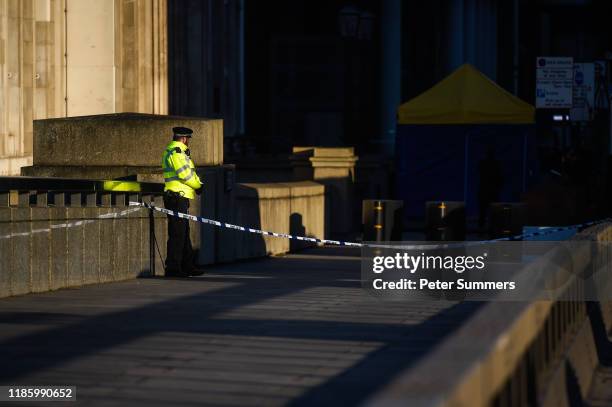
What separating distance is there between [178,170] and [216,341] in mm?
6435

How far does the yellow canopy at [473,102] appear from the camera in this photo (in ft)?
108

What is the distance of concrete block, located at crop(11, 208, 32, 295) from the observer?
1391 cm

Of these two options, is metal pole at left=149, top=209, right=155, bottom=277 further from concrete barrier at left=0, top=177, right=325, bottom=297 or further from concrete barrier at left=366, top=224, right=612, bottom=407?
concrete barrier at left=366, top=224, right=612, bottom=407

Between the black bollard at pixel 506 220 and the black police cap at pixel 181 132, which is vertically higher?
the black police cap at pixel 181 132

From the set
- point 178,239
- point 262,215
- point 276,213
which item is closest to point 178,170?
point 178,239

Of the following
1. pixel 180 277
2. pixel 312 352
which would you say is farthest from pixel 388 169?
pixel 312 352

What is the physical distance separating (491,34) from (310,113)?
19144 millimetres

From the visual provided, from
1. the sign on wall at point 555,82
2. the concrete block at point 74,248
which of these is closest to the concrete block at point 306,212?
the sign on wall at point 555,82

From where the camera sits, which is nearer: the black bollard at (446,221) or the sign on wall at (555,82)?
the black bollard at (446,221)

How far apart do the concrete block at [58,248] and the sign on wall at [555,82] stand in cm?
1350

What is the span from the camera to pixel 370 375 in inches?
359

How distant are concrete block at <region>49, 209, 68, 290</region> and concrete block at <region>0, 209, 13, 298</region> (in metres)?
0.81

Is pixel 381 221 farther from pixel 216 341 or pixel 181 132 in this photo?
pixel 216 341

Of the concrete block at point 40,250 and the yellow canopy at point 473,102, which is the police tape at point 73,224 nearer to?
the concrete block at point 40,250
